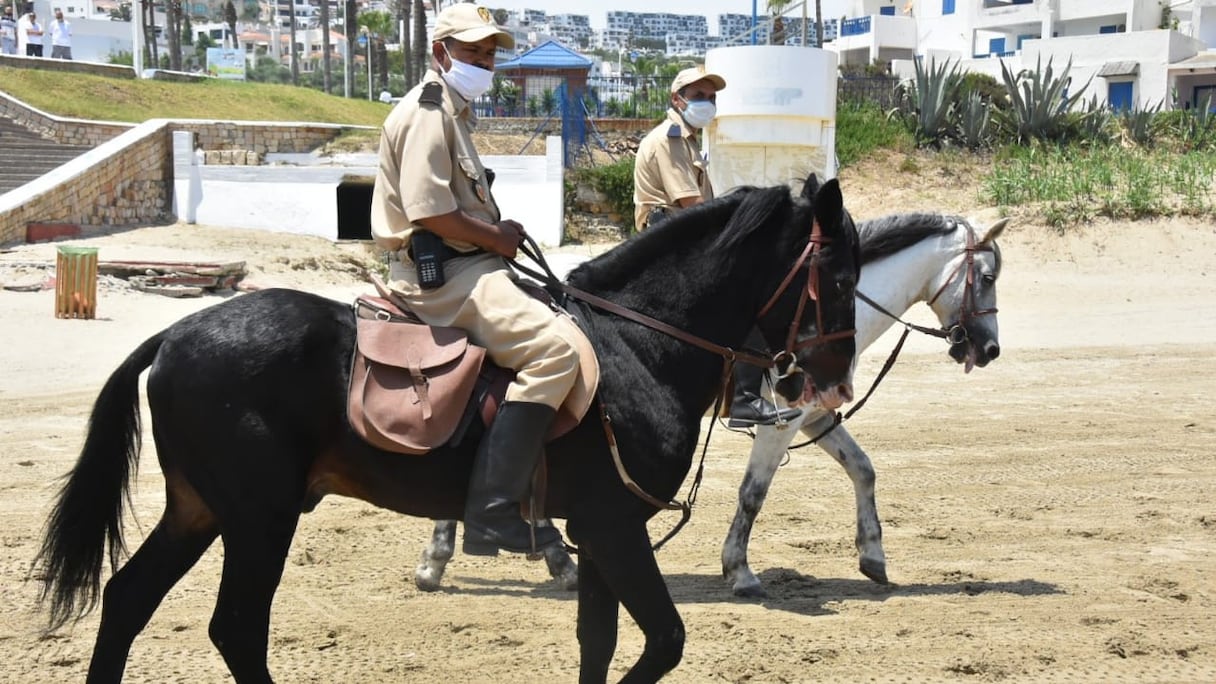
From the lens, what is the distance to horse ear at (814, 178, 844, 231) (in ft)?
16.0

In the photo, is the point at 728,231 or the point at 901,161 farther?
the point at 901,161

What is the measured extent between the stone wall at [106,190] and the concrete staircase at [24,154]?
2.46m

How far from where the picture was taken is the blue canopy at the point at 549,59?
1598 inches

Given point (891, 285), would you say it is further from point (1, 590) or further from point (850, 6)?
point (850, 6)

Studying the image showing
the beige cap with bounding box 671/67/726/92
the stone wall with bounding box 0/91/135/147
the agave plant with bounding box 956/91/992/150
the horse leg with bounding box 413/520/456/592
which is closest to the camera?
the horse leg with bounding box 413/520/456/592

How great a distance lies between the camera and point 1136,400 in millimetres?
12641

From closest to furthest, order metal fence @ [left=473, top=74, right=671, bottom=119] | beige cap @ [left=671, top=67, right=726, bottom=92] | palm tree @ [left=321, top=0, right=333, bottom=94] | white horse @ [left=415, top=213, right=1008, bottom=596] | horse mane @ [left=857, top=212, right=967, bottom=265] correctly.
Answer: white horse @ [left=415, top=213, right=1008, bottom=596]
horse mane @ [left=857, top=212, right=967, bottom=265]
beige cap @ [left=671, top=67, right=726, bottom=92]
metal fence @ [left=473, top=74, right=671, bottom=119]
palm tree @ [left=321, top=0, right=333, bottom=94]

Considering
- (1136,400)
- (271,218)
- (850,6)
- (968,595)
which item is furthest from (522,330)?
(850,6)

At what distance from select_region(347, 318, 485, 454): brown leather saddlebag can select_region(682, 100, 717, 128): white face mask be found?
4192 millimetres

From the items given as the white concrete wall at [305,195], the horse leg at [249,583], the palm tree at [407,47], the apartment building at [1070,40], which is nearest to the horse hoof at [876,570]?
the horse leg at [249,583]

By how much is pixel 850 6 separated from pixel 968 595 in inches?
3189

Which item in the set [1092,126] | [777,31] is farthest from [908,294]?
[777,31]

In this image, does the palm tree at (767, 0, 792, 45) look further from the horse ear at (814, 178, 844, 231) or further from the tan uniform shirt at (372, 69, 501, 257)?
the tan uniform shirt at (372, 69, 501, 257)

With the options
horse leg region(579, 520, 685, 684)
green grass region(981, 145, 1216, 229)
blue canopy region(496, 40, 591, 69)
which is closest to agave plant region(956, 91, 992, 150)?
green grass region(981, 145, 1216, 229)
